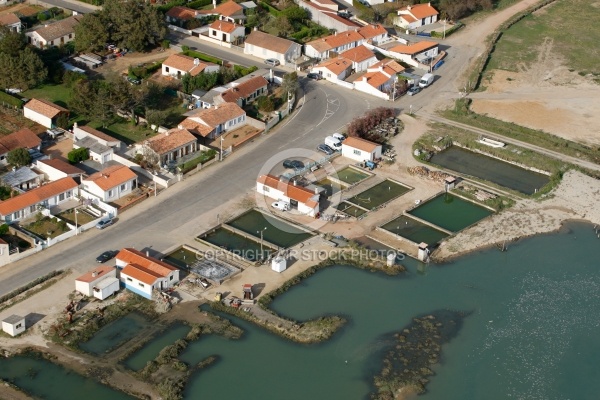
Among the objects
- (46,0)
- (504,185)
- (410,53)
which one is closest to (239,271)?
(504,185)

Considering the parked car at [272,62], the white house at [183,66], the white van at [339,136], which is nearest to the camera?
the white van at [339,136]

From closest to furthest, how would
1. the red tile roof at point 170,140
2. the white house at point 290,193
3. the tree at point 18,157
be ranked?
1. the white house at point 290,193
2. the tree at point 18,157
3. the red tile roof at point 170,140

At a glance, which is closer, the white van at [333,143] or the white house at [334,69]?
the white van at [333,143]

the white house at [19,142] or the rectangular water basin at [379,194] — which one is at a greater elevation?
the white house at [19,142]

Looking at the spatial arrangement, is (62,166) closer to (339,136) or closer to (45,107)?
(45,107)

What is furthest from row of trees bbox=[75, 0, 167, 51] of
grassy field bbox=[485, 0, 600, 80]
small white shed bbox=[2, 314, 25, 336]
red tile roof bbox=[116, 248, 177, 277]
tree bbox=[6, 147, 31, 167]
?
small white shed bbox=[2, 314, 25, 336]

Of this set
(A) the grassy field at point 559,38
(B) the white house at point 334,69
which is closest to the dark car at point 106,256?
(B) the white house at point 334,69

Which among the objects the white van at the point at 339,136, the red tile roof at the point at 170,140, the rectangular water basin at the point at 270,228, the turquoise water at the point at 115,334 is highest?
the red tile roof at the point at 170,140

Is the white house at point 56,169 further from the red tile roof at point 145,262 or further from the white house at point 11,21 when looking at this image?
the white house at point 11,21
